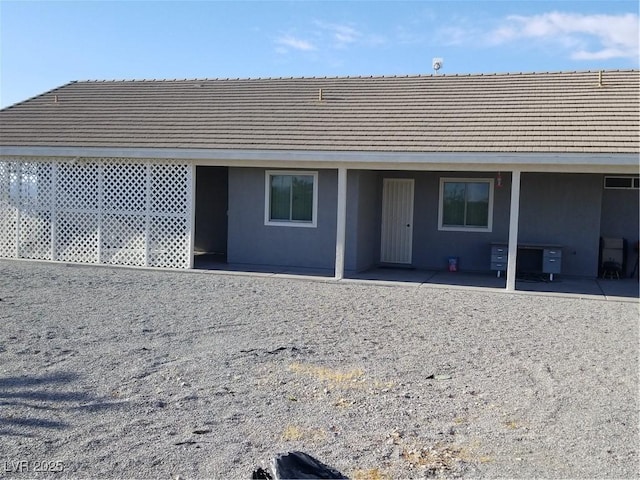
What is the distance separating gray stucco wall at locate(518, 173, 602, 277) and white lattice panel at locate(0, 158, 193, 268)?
785 cm

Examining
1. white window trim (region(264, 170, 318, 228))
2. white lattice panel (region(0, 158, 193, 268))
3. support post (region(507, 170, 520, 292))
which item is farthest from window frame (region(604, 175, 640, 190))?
white lattice panel (region(0, 158, 193, 268))

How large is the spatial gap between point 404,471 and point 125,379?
300cm

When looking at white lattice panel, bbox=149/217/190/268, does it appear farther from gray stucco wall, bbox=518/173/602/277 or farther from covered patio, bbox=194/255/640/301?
gray stucco wall, bbox=518/173/602/277

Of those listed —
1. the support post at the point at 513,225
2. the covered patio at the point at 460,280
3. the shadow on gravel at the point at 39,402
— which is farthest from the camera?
the covered patio at the point at 460,280

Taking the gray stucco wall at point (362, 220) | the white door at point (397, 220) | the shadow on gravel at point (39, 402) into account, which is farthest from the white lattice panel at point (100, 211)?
the shadow on gravel at point (39, 402)

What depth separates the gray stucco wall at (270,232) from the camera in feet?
49.4

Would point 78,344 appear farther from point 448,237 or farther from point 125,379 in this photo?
point 448,237

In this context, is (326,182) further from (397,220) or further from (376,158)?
(376,158)

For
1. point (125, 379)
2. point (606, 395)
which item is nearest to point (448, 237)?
point (606, 395)

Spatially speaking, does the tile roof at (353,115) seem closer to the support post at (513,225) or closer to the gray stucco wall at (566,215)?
the support post at (513,225)

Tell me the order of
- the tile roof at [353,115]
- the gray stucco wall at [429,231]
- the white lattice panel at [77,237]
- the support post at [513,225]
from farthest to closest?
1. the gray stucco wall at [429,231]
2. the white lattice panel at [77,237]
3. the tile roof at [353,115]
4. the support post at [513,225]

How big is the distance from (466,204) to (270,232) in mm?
4789

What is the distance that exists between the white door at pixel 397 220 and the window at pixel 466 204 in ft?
2.67

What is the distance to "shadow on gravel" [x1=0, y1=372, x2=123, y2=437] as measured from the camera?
4836mm
